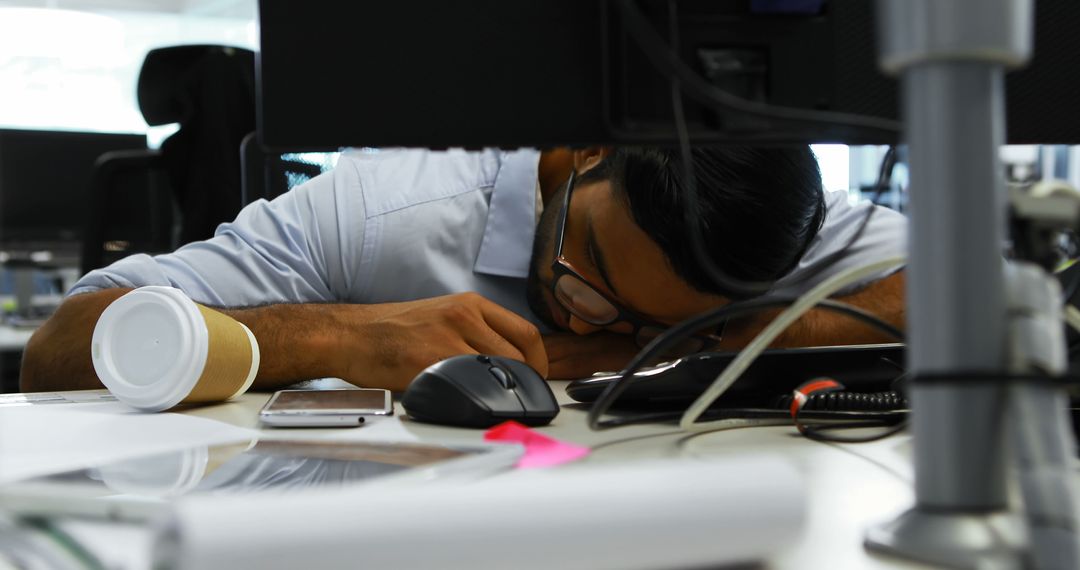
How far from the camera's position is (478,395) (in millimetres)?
566

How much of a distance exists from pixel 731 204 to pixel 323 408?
1.53ft

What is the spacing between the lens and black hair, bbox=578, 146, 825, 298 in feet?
2.79

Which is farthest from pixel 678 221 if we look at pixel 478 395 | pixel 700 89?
pixel 700 89

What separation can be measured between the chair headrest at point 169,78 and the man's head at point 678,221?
98 centimetres

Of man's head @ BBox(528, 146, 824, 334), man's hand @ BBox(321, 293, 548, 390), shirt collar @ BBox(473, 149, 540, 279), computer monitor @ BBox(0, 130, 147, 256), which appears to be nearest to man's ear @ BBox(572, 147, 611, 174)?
man's head @ BBox(528, 146, 824, 334)

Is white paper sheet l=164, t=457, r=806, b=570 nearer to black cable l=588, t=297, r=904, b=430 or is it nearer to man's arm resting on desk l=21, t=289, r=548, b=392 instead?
black cable l=588, t=297, r=904, b=430

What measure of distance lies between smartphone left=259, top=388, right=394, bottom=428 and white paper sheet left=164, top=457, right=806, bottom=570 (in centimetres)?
32

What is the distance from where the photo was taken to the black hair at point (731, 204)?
0.85 meters

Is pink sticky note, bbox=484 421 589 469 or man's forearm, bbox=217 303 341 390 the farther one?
man's forearm, bbox=217 303 341 390

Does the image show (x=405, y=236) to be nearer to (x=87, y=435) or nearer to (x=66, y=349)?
(x=66, y=349)

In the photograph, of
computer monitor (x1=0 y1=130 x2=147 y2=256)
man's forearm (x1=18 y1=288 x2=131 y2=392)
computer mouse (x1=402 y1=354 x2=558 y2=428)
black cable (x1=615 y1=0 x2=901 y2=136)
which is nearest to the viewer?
black cable (x1=615 y1=0 x2=901 y2=136)

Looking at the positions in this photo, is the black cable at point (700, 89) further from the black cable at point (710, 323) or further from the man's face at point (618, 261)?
the man's face at point (618, 261)

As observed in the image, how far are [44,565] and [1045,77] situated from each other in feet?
1.78

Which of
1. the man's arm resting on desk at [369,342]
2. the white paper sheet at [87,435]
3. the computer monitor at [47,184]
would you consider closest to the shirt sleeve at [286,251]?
the man's arm resting on desk at [369,342]
